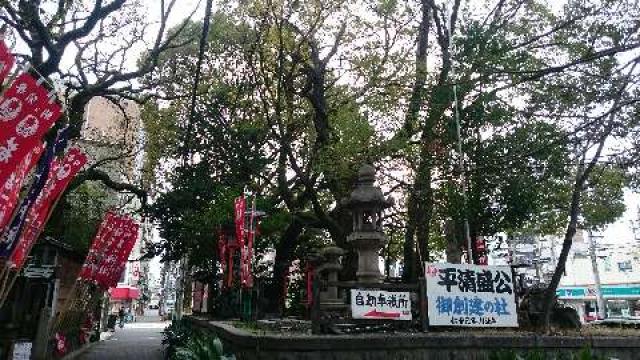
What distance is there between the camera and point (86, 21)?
15250mm

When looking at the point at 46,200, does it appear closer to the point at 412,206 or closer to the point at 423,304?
the point at 423,304

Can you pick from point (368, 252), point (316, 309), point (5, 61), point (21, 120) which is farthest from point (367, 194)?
point (5, 61)

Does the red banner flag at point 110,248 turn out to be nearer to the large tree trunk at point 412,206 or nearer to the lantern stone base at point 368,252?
the lantern stone base at point 368,252

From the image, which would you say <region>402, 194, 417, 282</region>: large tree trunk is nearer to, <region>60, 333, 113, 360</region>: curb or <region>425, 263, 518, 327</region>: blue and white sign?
<region>425, 263, 518, 327</region>: blue and white sign

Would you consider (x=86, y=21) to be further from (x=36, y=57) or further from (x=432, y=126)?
(x=432, y=126)

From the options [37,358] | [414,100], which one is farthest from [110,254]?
[414,100]

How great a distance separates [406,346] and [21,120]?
7196 mm

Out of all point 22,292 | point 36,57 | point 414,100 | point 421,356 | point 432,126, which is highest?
point 36,57

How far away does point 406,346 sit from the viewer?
8.48 meters

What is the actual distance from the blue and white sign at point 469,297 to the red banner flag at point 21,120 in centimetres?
740

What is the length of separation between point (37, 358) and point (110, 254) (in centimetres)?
460

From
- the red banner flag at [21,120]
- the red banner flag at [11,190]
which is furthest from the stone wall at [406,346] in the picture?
the red banner flag at [21,120]

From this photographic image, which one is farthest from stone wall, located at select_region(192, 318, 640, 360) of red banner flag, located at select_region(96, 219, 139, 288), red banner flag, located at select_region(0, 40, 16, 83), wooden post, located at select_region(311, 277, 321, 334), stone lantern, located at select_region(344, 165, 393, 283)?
red banner flag, located at select_region(96, 219, 139, 288)

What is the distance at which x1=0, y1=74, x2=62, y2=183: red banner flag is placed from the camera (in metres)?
7.29
